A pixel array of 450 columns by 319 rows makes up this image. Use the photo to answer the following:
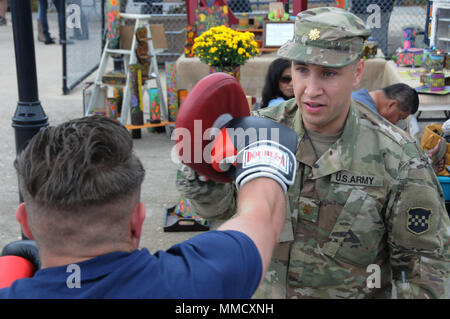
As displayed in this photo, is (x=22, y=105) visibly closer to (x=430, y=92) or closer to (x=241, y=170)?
(x=241, y=170)

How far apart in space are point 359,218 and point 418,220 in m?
0.22

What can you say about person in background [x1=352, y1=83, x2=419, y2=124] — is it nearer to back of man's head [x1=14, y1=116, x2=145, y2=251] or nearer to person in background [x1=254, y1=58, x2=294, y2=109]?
person in background [x1=254, y1=58, x2=294, y2=109]

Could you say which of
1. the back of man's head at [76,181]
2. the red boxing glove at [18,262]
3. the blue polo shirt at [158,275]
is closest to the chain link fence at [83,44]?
the red boxing glove at [18,262]

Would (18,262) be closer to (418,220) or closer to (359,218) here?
(359,218)

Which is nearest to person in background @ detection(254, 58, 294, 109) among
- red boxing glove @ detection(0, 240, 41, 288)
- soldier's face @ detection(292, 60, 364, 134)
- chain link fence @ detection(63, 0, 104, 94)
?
soldier's face @ detection(292, 60, 364, 134)

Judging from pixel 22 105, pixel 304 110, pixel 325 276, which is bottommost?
pixel 325 276

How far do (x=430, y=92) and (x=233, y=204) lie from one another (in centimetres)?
464

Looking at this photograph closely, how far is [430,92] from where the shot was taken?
6191 millimetres

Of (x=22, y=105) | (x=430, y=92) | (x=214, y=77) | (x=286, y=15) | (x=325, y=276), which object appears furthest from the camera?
(x=286, y=15)

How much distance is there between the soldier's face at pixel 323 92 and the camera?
2.21 m

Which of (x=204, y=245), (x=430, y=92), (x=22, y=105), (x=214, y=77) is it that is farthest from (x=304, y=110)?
(x=430, y=92)

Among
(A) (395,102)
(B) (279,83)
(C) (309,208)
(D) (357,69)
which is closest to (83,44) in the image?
(B) (279,83)

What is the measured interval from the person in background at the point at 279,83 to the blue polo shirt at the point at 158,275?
3741mm
